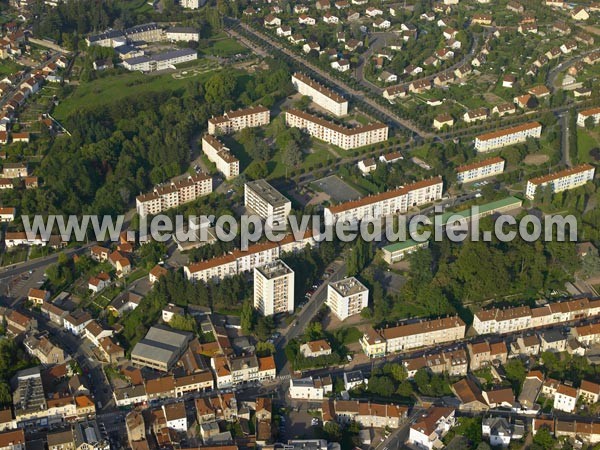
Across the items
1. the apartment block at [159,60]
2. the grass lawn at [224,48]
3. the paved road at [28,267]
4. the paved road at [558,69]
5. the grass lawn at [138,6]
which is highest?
Answer: the grass lawn at [138,6]

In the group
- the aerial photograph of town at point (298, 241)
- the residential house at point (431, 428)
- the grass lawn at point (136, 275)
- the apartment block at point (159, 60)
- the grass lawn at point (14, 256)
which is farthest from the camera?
the apartment block at point (159, 60)

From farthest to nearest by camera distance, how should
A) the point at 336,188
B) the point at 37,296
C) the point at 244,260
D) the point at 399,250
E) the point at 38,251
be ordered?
the point at 336,188
the point at 38,251
the point at 399,250
the point at 244,260
the point at 37,296

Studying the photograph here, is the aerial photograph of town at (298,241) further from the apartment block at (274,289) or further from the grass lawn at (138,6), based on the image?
the grass lawn at (138,6)

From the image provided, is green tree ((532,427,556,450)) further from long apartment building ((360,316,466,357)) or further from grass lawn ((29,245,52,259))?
grass lawn ((29,245,52,259))

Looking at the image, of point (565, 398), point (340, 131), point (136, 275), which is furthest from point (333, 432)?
point (340, 131)

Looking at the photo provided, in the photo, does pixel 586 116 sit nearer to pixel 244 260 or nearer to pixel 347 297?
pixel 347 297

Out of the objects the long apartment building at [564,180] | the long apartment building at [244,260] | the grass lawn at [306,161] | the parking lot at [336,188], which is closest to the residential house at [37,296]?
the long apartment building at [244,260]
